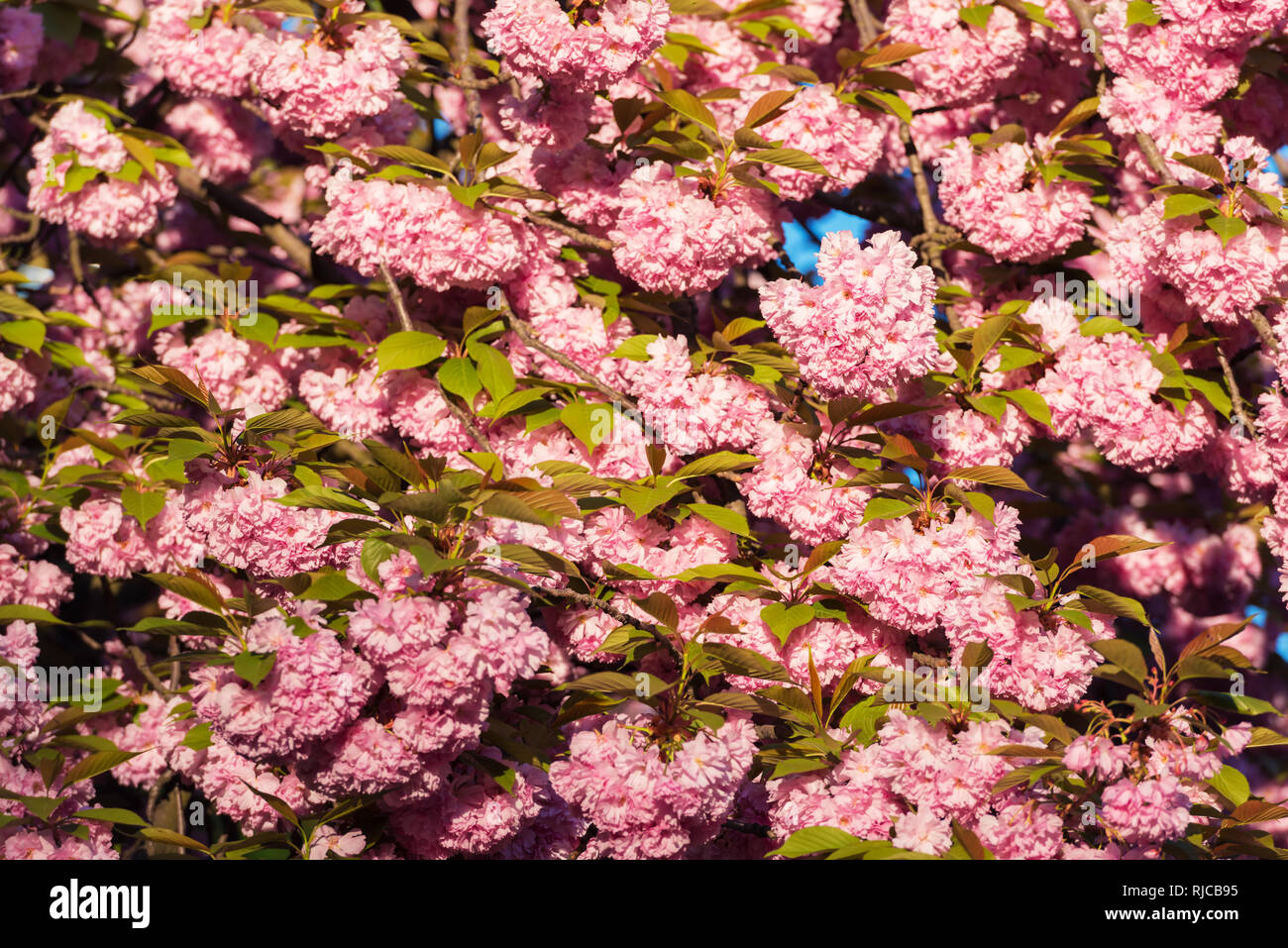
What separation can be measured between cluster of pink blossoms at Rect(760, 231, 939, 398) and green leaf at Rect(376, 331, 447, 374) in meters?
1.06

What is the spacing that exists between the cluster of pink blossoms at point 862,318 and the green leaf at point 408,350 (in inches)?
41.7

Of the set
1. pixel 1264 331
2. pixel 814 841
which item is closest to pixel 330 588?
pixel 814 841

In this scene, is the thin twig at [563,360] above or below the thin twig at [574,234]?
below

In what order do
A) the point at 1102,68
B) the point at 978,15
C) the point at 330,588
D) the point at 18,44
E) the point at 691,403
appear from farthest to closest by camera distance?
the point at 18,44, the point at 1102,68, the point at 978,15, the point at 691,403, the point at 330,588

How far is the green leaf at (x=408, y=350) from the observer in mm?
3443

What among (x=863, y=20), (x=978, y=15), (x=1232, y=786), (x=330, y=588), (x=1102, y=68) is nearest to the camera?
(x=330, y=588)

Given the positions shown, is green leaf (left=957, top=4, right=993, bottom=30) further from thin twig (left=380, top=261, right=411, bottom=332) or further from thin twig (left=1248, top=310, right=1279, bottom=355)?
thin twig (left=380, top=261, right=411, bottom=332)

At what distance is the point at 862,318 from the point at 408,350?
138cm

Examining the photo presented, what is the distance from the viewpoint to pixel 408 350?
3494mm

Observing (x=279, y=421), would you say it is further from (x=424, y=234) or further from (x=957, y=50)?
(x=957, y=50)

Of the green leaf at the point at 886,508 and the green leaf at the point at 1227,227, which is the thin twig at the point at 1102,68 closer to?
the green leaf at the point at 1227,227

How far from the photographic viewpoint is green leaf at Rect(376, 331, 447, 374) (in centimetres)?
344

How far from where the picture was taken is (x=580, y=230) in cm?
395

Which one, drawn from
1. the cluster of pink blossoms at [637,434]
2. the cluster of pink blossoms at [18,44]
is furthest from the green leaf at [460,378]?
the cluster of pink blossoms at [18,44]
